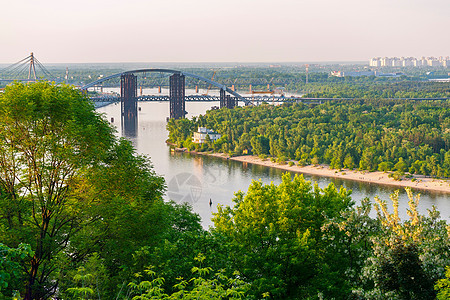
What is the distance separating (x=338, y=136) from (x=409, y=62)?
448 ft

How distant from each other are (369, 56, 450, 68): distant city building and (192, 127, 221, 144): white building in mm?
129085

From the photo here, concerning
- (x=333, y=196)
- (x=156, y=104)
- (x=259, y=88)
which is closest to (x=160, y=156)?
(x=333, y=196)

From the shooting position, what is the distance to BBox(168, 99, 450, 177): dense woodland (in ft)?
88.5

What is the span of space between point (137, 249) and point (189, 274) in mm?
996

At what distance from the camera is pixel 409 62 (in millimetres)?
159875

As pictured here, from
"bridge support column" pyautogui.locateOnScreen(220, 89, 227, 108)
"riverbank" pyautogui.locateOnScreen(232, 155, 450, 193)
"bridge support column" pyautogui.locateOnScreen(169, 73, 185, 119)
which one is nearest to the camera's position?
"riverbank" pyautogui.locateOnScreen(232, 155, 450, 193)

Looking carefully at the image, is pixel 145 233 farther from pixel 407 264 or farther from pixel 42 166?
pixel 407 264

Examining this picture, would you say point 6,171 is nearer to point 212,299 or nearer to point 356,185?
point 212,299

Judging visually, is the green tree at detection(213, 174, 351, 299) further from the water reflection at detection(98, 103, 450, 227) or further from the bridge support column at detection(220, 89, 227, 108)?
the bridge support column at detection(220, 89, 227, 108)

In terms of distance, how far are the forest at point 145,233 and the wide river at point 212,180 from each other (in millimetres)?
8494

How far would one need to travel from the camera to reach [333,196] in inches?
399

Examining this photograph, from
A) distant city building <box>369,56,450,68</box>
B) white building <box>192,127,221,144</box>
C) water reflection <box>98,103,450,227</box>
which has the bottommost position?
water reflection <box>98,103,450,227</box>

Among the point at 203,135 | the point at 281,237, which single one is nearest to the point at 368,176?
Answer: the point at 203,135

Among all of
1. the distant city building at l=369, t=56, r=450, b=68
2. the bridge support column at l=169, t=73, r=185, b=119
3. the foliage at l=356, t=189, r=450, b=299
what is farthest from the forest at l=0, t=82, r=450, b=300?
the distant city building at l=369, t=56, r=450, b=68
